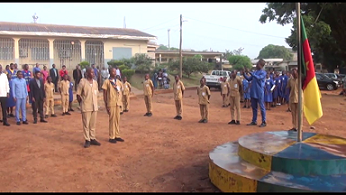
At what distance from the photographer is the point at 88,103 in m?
7.63

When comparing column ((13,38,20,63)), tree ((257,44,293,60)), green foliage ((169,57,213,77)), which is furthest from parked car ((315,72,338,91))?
tree ((257,44,293,60))

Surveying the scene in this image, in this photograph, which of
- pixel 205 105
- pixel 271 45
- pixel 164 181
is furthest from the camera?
pixel 271 45

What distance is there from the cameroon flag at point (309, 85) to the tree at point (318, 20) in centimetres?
1155

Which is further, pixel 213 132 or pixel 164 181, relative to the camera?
pixel 213 132

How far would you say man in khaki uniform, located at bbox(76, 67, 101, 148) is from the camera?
7605 millimetres

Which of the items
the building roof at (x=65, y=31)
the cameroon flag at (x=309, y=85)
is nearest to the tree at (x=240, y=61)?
the building roof at (x=65, y=31)

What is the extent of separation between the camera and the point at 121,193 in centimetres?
517

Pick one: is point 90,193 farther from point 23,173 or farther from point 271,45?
point 271,45

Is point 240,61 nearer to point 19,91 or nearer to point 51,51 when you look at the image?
point 51,51

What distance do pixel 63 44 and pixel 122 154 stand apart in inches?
756

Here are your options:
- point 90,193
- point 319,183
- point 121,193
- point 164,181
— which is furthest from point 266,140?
point 90,193

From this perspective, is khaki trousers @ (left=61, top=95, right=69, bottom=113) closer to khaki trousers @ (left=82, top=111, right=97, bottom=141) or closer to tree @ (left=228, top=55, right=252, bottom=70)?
khaki trousers @ (left=82, top=111, right=97, bottom=141)

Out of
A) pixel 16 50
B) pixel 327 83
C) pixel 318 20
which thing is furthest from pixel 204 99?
pixel 327 83

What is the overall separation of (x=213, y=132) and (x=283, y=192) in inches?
205
